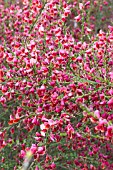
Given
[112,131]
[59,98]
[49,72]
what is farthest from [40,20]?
[112,131]

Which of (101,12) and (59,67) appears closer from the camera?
(59,67)

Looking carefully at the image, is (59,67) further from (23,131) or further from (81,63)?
(23,131)

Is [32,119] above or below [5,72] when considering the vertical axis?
below

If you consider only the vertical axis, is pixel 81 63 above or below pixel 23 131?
above

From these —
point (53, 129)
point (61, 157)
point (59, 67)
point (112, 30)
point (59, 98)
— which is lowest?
point (61, 157)

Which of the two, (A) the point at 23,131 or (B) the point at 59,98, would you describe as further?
(A) the point at 23,131

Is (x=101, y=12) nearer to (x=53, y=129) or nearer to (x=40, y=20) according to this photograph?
(x=40, y=20)

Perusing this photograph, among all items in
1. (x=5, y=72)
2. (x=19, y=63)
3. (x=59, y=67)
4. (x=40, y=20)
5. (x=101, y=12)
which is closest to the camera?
(x=59, y=67)

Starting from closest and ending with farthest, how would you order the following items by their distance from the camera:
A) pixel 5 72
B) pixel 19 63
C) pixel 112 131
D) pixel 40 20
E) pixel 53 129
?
1. pixel 112 131
2. pixel 53 129
3. pixel 19 63
4. pixel 5 72
5. pixel 40 20

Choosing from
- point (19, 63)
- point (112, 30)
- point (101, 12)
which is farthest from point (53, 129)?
point (101, 12)
